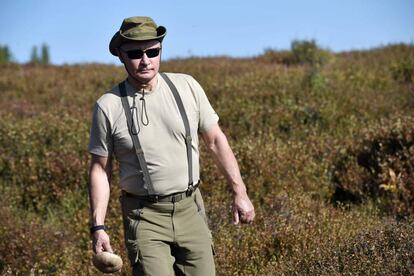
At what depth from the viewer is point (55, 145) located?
Answer: 918 centimetres

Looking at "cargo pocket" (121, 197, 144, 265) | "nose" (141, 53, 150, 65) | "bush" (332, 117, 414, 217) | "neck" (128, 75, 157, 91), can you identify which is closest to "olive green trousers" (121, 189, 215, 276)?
"cargo pocket" (121, 197, 144, 265)

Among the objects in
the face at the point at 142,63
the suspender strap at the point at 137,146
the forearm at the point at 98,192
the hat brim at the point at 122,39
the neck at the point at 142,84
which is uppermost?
the hat brim at the point at 122,39

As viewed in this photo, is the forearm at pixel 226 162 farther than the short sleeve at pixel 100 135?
Yes

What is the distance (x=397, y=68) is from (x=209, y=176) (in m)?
7.92

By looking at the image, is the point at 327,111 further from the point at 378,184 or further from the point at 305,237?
the point at 305,237

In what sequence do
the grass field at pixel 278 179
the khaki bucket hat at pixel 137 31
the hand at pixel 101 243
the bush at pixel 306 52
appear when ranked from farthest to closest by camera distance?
the bush at pixel 306 52, the grass field at pixel 278 179, the khaki bucket hat at pixel 137 31, the hand at pixel 101 243

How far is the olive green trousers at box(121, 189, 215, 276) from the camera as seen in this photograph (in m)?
3.70

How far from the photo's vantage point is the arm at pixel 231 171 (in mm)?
3928

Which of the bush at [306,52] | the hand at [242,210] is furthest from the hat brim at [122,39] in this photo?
the bush at [306,52]

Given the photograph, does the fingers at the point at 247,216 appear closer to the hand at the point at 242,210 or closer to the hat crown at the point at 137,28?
the hand at the point at 242,210

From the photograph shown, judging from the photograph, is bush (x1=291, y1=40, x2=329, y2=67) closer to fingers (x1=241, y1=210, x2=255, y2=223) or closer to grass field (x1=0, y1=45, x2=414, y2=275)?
grass field (x1=0, y1=45, x2=414, y2=275)

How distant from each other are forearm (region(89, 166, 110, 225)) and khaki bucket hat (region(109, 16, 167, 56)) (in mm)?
708

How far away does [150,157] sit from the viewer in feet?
12.2

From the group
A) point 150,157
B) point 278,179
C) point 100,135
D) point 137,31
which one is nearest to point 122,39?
point 137,31
